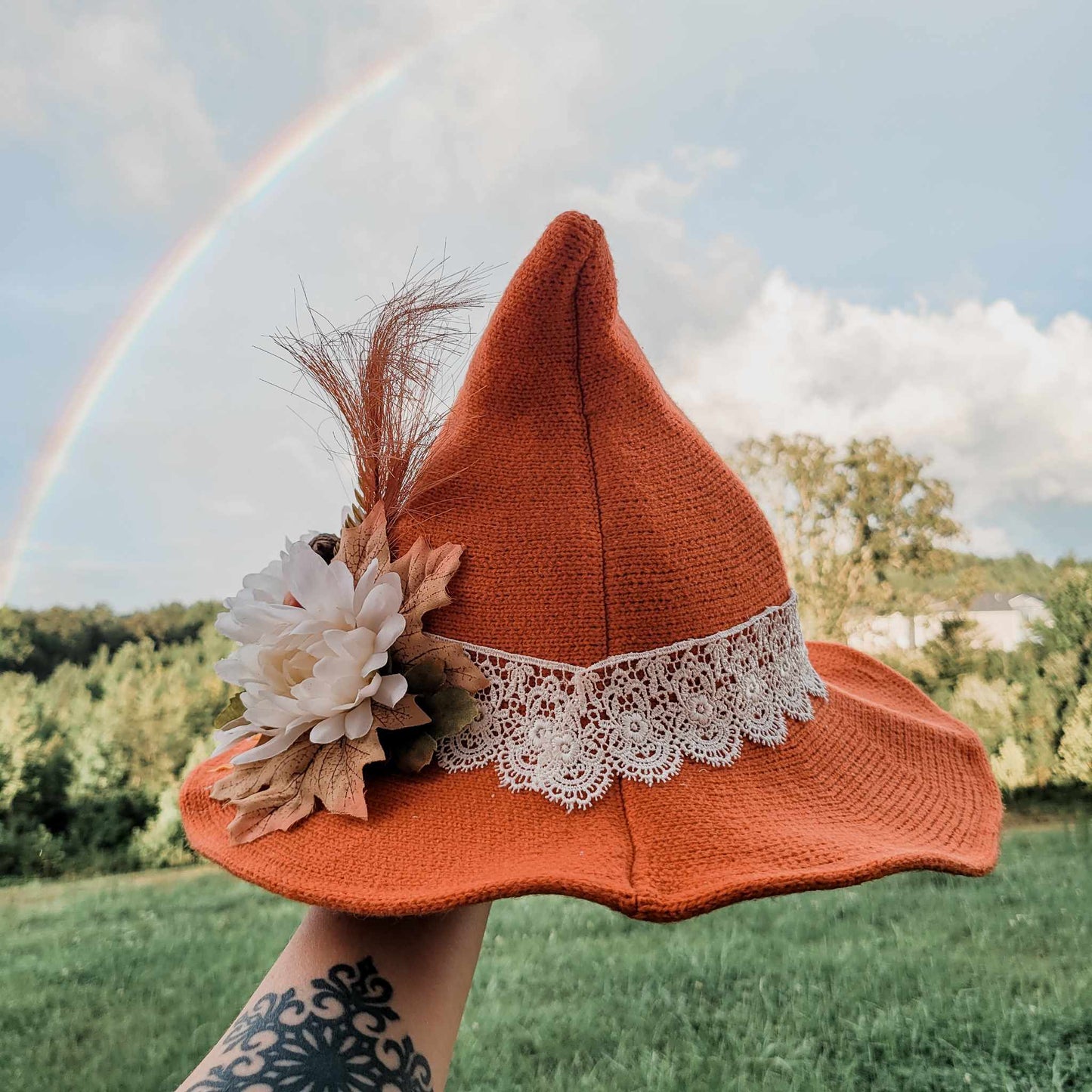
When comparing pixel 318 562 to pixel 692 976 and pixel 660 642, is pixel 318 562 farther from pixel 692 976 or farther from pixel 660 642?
pixel 692 976

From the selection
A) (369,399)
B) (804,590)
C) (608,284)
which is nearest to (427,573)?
(369,399)

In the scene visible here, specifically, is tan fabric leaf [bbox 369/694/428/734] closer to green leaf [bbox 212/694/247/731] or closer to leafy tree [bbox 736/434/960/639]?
green leaf [bbox 212/694/247/731]

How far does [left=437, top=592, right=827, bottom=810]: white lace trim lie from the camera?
2.58 feet

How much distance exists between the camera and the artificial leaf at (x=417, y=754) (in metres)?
0.79

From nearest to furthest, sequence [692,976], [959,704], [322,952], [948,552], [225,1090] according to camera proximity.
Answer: [225,1090]
[322,952]
[692,976]
[959,704]
[948,552]

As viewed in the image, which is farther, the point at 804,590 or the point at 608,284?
the point at 804,590

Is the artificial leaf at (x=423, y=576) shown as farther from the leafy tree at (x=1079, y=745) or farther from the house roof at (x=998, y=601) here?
the house roof at (x=998, y=601)

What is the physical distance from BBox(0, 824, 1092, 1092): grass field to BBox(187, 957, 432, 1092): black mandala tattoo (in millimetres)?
1244

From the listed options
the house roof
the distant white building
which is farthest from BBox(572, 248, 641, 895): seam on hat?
the house roof

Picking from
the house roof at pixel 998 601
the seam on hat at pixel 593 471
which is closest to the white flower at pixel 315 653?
the seam on hat at pixel 593 471

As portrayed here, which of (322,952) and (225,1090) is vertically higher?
(322,952)

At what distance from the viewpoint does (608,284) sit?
2.84 feet

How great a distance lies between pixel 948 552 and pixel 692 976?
212 cm

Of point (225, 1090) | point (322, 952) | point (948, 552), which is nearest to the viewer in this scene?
point (225, 1090)
